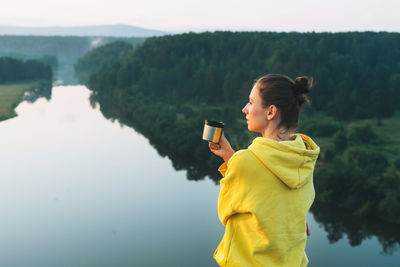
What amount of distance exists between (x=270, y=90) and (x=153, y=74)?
118 feet

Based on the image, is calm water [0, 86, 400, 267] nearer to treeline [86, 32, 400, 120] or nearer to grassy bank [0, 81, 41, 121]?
grassy bank [0, 81, 41, 121]

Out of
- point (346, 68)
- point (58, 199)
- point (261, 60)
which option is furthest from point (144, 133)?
point (346, 68)

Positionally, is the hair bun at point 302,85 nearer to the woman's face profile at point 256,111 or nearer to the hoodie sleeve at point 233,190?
the woman's face profile at point 256,111

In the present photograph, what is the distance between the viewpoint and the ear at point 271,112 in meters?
1.08

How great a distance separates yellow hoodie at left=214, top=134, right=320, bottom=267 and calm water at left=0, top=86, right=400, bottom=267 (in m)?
11.3

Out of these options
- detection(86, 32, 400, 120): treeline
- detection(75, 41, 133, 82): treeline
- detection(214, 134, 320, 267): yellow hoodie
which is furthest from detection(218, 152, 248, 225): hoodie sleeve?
detection(75, 41, 133, 82): treeline

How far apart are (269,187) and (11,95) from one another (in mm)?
39536

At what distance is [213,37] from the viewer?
145 feet

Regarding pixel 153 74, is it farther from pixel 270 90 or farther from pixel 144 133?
pixel 270 90

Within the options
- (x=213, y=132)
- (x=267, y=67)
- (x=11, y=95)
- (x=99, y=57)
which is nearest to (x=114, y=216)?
(x=213, y=132)

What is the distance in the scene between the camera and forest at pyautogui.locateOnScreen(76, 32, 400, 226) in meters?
15.3

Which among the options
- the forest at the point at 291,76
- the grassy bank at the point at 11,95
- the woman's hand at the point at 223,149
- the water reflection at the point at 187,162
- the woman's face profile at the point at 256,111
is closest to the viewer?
the woman's face profile at the point at 256,111

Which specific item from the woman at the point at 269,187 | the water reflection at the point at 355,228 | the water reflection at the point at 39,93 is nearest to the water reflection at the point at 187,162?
the water reflection at the point at 355,228

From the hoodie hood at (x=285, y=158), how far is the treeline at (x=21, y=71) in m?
48.9
